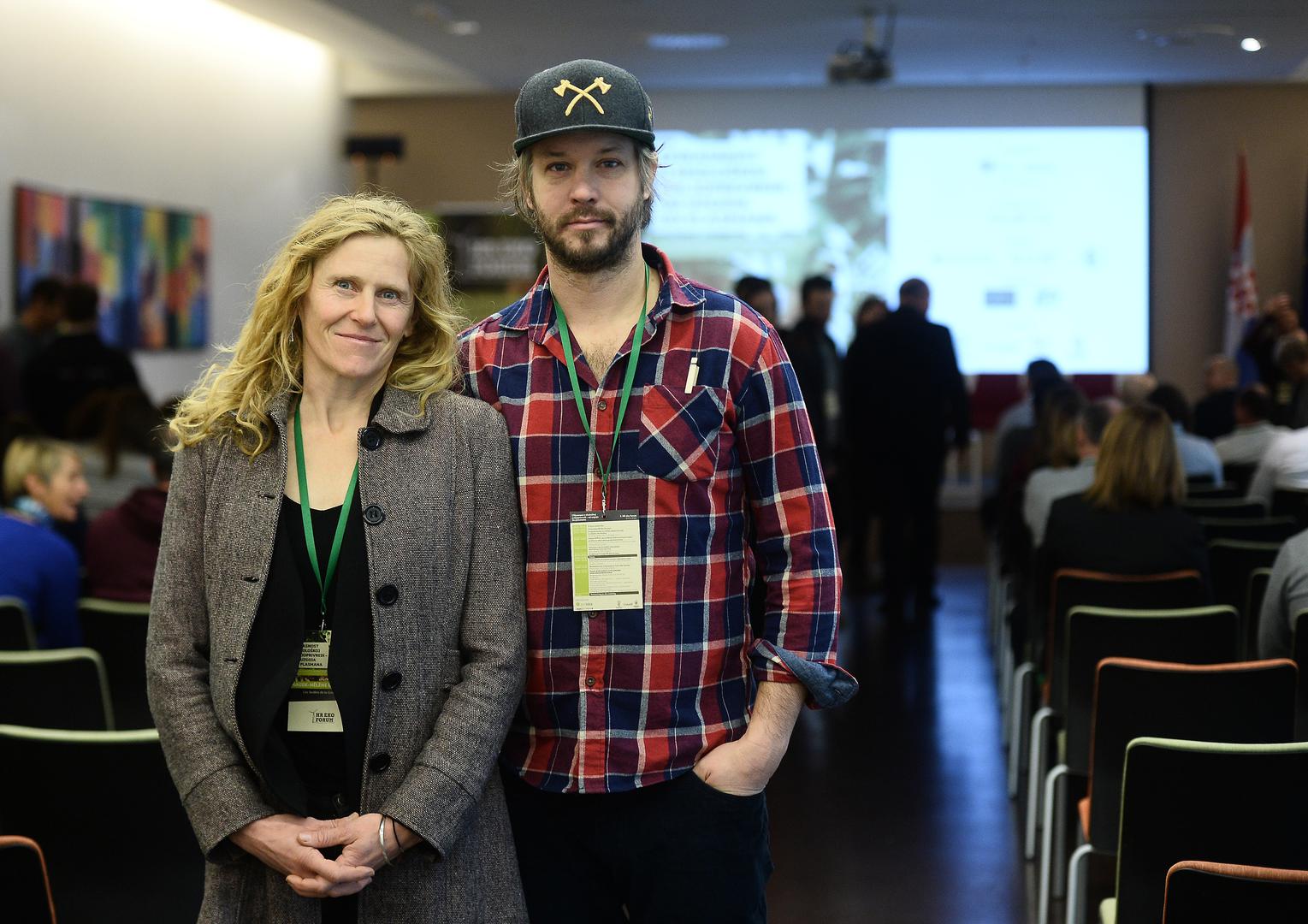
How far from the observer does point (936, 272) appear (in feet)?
38.9

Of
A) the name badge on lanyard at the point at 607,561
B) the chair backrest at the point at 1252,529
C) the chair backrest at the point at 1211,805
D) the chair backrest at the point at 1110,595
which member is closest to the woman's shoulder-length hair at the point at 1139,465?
the chair backrest at the point at 1110,595

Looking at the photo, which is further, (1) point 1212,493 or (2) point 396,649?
(1) point 1212,493

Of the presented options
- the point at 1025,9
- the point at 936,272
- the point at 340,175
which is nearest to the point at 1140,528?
the point at 1025,9

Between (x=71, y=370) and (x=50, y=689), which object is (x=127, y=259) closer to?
(x=71, y=370)

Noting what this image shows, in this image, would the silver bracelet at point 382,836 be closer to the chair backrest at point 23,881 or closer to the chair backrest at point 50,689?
the chair backrest at point 23,881

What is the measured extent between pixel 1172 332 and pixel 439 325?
1117cm

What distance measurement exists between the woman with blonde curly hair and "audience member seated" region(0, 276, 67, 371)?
599 cm

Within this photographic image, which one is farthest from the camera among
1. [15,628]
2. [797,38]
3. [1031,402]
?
[797,38]

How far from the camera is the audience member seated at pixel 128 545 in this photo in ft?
12.9

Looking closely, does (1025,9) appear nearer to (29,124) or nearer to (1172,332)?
(1172,332)

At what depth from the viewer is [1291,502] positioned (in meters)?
5.28

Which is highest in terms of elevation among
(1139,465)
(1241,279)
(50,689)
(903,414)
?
(1241,279)

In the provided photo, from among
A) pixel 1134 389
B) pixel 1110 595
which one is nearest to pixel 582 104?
pixel 1110 595

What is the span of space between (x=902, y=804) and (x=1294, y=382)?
358 centimetres
